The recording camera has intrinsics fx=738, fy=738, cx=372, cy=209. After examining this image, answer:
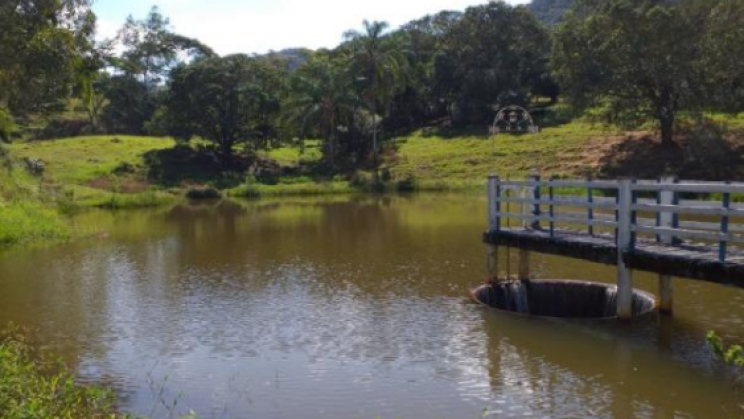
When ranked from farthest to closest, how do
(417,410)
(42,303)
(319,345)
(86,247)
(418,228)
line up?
(418,228)
(86,247)
(42,303)
(319,345)
(417,410)

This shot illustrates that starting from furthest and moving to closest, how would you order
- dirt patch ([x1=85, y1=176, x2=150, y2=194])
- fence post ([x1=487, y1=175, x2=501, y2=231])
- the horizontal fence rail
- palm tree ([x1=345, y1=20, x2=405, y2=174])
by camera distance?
palm tree ([x1=345, y1=20, x2=405, y2=174]), dirt patch ([x1=85, y1=176, x2=150, y2=194]), fence post ([x1=487, y1=175, x2=501, y2=231]), the horizontal fence rail

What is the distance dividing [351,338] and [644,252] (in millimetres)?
6239

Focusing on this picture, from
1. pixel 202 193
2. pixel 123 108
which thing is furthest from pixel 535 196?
pixel 123 108

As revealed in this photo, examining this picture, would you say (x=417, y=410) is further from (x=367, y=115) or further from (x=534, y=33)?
(x=534, y=33)

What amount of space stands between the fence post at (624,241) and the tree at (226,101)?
2486 inches

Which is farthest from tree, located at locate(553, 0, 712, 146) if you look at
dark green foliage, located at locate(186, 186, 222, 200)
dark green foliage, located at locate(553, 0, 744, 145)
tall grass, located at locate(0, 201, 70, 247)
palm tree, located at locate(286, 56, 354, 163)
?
tall grass, located at locate(0, 201, 70, 247)

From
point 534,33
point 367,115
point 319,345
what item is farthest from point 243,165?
point 319,345

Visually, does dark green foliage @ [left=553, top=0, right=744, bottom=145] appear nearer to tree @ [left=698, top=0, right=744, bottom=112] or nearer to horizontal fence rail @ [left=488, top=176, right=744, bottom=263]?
tree @ [left=698, top=0, right=744, bottom=112]

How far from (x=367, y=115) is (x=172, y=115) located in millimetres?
20135

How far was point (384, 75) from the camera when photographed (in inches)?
2692

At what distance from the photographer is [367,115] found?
76062 mm

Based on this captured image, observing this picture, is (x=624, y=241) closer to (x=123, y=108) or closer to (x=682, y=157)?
(x=682, y=157)

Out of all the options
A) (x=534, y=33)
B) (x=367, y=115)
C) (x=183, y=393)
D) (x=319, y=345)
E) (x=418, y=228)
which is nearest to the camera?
(x=183, y=393)

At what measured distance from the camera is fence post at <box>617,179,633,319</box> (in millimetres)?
14828
